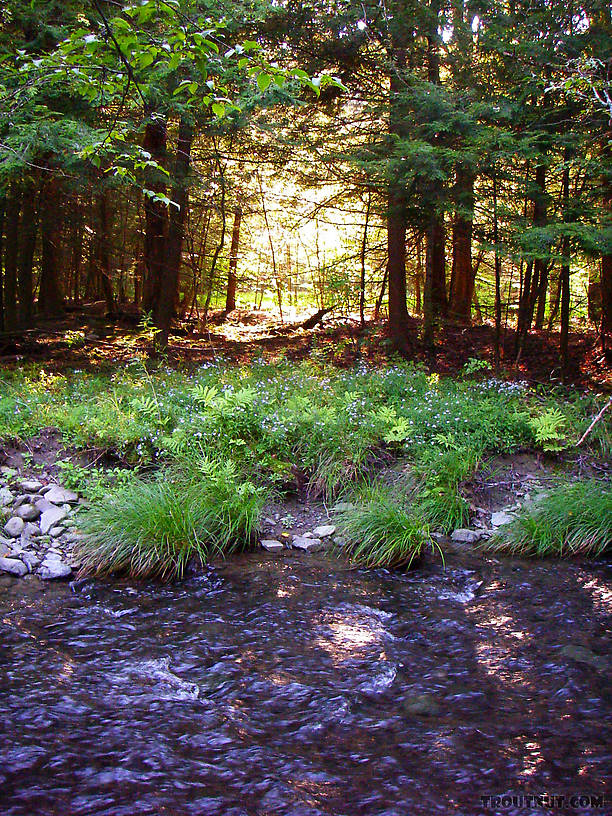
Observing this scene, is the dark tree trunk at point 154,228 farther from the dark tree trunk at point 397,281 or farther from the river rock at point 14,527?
the river rock at point 14,527

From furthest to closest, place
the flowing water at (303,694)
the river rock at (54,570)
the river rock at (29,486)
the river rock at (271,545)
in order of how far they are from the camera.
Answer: the river rock at (29,486), the river rock at (271,545), the river rock at (54,570), the flowing water at (303,694)

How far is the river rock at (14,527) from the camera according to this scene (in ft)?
20.6

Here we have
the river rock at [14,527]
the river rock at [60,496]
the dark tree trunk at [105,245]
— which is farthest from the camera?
the dark tree trunk at [105,245]

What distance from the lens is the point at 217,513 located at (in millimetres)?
6430

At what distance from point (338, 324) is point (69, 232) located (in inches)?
284

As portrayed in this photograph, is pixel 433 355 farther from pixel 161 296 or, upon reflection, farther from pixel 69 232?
pixel 69 232

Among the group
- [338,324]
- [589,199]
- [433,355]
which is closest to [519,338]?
[433,355]

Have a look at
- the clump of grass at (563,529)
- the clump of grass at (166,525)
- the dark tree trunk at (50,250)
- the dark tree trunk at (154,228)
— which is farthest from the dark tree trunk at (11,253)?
the clump of grass at (563,529)

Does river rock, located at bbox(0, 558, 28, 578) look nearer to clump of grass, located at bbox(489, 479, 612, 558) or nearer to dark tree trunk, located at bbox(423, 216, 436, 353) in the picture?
clump of grass, located at bbox(489, 479, 612, 558)

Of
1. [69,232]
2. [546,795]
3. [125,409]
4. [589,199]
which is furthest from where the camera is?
[69,232]

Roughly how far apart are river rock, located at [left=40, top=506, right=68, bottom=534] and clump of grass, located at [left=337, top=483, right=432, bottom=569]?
3.11 m

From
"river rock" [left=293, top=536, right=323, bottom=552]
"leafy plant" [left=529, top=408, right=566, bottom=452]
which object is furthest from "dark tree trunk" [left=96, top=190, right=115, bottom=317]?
"leafy plant" [left=529, top=408, right=566, bottom=452]

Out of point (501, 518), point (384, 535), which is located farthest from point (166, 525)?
point (501, 518)

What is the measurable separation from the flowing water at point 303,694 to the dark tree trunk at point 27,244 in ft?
34.2
